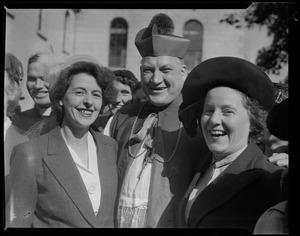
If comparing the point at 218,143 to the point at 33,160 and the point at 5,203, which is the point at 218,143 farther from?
the point at 5,203

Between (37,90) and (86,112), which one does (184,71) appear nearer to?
(86,112)

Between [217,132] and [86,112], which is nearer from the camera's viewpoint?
[217,132]

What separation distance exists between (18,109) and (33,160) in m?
0.42

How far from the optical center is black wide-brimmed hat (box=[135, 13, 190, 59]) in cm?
303

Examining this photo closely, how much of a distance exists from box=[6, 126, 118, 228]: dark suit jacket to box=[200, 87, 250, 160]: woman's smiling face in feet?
2.20

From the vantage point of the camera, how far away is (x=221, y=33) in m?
3.12

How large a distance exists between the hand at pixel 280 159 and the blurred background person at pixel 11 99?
5.25 feet

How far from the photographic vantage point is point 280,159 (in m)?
2.93

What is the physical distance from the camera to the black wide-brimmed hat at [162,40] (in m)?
3.03

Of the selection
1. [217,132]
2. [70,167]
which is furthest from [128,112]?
[217,132]

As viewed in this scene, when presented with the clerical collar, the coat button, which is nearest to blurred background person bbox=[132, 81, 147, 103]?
the clerical collar

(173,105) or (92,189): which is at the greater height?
(173,105)

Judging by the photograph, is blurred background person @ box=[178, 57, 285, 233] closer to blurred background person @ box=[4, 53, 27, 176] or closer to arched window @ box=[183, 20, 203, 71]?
arched window @ box=[183, 20, 203, 71]

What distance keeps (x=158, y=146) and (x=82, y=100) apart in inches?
22.4
